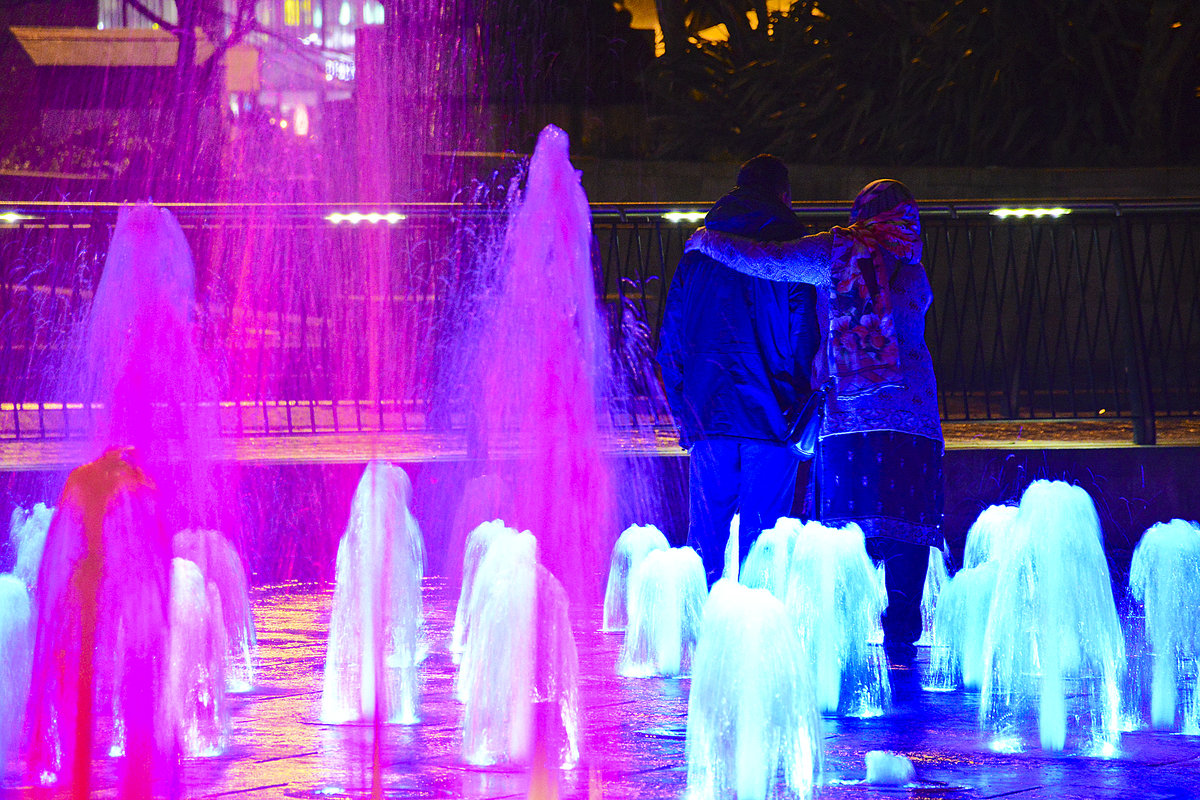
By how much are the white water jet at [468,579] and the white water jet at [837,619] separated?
132 cm

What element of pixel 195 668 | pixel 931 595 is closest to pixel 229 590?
pixel 195 668

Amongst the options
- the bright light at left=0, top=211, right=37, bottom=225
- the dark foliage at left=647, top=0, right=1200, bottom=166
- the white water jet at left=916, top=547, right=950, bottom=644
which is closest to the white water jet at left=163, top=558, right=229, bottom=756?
the white water jet at left=916, top=547, right=950, bottom=644

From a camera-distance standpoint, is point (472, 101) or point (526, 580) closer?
point (526, 580)

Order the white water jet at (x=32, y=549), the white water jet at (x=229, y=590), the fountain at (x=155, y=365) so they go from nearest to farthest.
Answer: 1. the white water jet at (x=229, y=590)
2. the white water jet at (x=32, y=549)
3. the fountain at (x=155, y=365)

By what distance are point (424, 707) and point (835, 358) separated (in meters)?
1.96

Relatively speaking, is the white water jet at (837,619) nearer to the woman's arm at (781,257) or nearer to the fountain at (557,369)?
the woman's arm at (781,257)

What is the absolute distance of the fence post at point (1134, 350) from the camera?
934 cm

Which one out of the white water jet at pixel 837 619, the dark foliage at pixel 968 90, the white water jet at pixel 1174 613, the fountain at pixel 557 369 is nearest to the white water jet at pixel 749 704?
the white water jet at pixel 837 619

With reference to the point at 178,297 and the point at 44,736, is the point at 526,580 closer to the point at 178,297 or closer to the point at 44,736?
the point at 44,736

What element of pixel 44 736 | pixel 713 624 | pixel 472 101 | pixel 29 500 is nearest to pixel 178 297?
pixel 29 500

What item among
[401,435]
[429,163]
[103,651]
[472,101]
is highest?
[472,101]

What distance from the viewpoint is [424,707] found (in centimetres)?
504

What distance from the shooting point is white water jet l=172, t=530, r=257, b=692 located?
5590mm

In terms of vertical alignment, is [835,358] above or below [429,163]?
below
